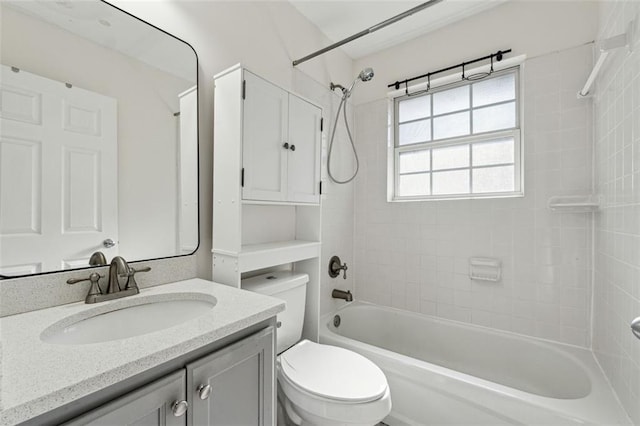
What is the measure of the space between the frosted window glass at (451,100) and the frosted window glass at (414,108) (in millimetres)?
63

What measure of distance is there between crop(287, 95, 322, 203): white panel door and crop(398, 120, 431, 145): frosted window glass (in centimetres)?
94

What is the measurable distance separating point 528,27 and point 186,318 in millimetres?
2540

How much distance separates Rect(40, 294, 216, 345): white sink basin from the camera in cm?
82

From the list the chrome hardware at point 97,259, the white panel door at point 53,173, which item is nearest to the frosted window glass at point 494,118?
the white panel door at point 53,173

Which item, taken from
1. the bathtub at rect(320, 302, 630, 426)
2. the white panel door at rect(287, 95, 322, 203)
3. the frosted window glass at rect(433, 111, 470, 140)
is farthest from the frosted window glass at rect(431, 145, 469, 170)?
the bathtub at rect(320, 302, 630, 426)

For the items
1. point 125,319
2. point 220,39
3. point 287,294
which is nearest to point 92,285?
point 125,319

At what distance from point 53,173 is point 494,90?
8.28 feet

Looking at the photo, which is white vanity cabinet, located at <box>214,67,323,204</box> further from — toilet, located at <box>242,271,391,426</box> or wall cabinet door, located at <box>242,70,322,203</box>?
toilet, located at <box>242,271,391,426</box>

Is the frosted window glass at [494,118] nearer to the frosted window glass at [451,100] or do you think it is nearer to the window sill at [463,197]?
the frosted window glass at [451,100]

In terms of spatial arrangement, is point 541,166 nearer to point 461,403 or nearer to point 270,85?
point 461,403

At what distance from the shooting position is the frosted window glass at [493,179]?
196 centimetres

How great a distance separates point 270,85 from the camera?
1.45 metres

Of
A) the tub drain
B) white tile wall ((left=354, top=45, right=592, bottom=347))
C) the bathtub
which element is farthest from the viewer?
the tub drain

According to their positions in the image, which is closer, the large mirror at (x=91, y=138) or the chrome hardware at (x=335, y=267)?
the large mirror at (x=91, y=138)
